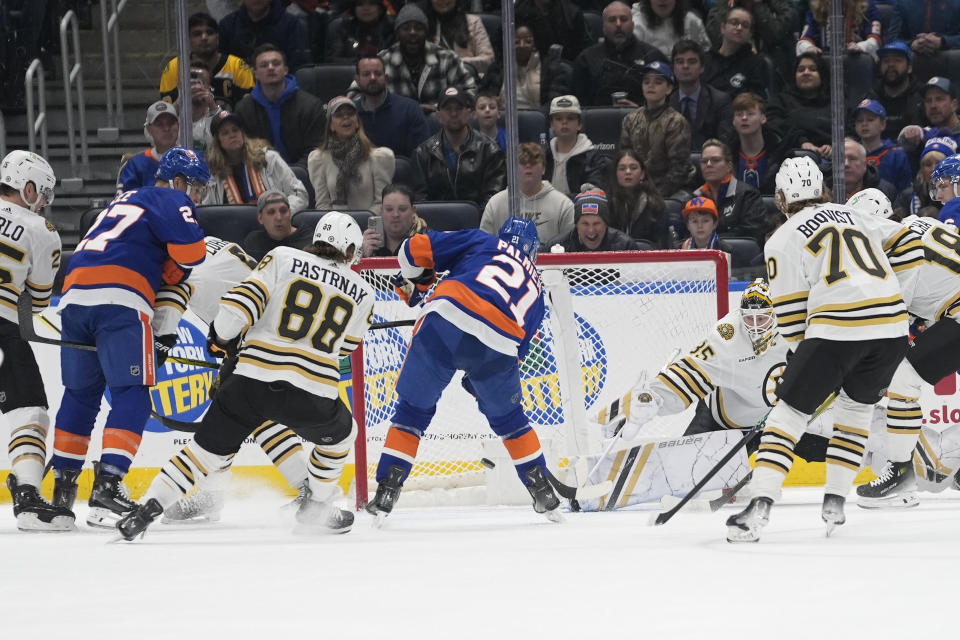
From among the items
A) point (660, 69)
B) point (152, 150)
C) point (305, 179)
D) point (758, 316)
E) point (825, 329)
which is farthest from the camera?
point (660, 69)

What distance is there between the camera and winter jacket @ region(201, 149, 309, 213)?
6.41 meters

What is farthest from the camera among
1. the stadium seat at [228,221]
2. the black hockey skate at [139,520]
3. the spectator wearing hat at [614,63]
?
the spectator wearing hat at [614,63]

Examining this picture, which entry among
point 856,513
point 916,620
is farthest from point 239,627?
point 856,513

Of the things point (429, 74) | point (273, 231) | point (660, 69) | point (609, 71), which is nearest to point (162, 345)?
point (273, 231)

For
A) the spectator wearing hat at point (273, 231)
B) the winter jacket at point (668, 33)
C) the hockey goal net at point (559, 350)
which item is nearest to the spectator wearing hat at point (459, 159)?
the spectator wearing hat at point (273, 231)

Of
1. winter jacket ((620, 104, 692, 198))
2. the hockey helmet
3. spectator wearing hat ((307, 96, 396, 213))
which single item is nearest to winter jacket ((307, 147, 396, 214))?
spectator wearing hat ((307, 96, 396, 213))

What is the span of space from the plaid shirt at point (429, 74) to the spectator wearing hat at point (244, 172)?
954mm

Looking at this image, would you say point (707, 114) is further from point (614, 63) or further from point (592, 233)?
point (592, 233)

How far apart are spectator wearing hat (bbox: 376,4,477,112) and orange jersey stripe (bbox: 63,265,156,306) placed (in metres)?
2.78

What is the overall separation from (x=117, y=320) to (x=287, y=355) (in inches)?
27.3

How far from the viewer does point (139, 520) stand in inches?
160

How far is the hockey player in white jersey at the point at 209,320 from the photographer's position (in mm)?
4598

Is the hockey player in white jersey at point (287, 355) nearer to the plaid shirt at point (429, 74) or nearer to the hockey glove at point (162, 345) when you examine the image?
the hockey glove at point (162, 345)

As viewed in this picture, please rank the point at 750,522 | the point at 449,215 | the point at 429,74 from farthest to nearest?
1. the point at 429,74
2. the point at 449,215
3. the point at 750,522
